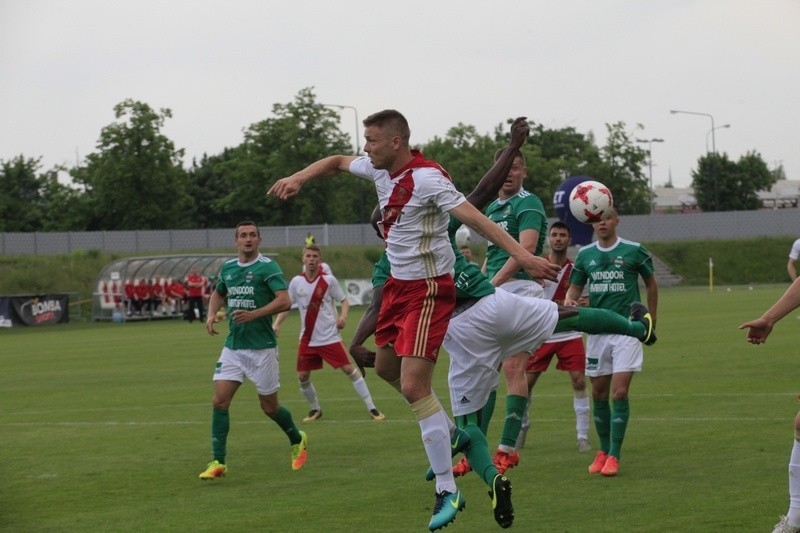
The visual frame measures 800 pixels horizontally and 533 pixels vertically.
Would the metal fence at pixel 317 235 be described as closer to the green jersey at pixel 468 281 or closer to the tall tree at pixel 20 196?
the tall tree at pixel 20 196

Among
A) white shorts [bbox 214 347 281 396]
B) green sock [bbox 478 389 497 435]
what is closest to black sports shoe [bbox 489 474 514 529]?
green sock [bbox 478 389 497 435]

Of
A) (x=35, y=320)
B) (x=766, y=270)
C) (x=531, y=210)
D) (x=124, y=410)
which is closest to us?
(x=531, y=210)

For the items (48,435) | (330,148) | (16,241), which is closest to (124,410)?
(48,435)

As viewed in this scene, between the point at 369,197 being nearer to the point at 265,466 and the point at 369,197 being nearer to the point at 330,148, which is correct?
the point at 330,148

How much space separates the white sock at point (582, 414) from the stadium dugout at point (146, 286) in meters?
38.9

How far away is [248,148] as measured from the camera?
87.2m

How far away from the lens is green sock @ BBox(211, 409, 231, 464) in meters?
11.7

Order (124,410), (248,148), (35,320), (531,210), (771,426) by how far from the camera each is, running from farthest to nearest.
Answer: (248,148), (35,320), (124,410), (771,426), (531,210)

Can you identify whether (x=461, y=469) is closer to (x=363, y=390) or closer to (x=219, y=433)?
(x=219, y=433)

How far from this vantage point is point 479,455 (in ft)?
26.9

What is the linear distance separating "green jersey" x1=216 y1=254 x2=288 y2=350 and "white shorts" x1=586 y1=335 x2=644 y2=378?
319 centimetres

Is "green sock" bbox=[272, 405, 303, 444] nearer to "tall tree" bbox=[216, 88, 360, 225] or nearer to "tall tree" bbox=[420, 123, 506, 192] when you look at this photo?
"tall tree" bbox=[216, 88, 360, 225]

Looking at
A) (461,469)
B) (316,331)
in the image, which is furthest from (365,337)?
(316,331)

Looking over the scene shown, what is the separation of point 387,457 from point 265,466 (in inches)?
48.6
